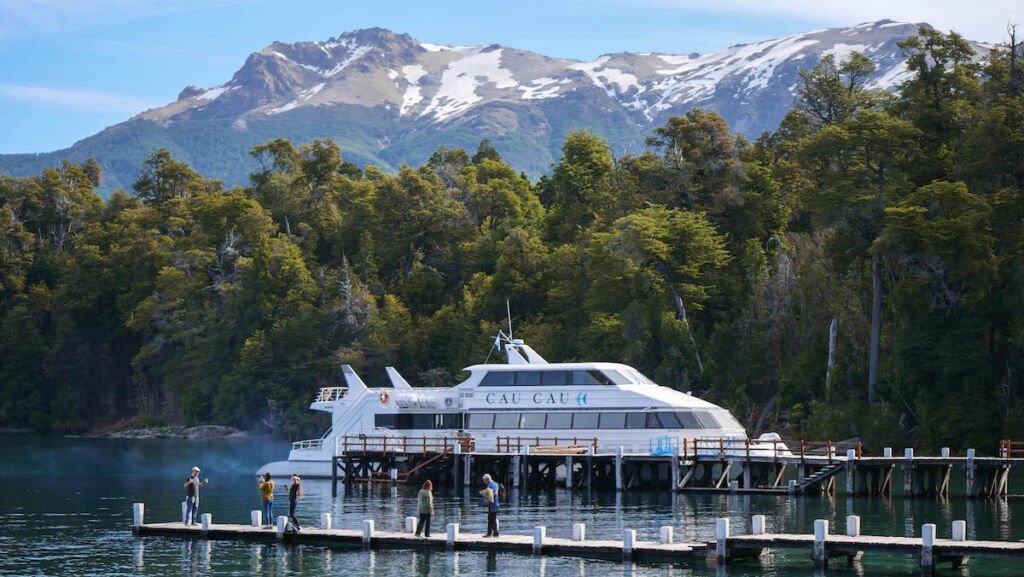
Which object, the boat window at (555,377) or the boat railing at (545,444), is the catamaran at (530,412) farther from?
the boat railing at (545,444)

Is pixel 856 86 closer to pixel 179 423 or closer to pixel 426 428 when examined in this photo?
pixel 426 428

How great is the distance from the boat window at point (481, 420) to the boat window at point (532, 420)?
135 centimetres

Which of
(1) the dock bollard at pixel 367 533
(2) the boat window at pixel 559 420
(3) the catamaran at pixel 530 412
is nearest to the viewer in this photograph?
(1) the dock bollard at pixel 367 533

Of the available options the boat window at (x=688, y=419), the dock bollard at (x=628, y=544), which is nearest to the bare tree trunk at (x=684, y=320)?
the boat window at (x=688, y=419)

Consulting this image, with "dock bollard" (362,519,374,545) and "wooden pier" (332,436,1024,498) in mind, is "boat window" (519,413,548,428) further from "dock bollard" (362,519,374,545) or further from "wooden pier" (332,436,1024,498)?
"dock bollard" (362,519,374,545)

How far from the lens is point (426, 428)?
204ft

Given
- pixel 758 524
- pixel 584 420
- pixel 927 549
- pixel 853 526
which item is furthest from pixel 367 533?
pixel 584 420

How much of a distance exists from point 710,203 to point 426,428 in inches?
1448

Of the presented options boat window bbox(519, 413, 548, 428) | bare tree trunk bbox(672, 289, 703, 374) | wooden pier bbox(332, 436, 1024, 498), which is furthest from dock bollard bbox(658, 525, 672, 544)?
bare tree trunk bbox(672, 289, 703, 374)

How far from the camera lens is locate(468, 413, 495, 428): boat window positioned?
60.9m

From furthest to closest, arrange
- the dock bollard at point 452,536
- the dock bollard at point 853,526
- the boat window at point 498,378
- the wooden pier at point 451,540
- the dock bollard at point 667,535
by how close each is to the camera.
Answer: the boat window at point 498,378 < the dock bollard at point 452,536 < the dock bollard at point 667,535 < the wooden pier at point 451,540 < the dock bollard at point 853,526

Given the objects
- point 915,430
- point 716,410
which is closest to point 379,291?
point 915,430

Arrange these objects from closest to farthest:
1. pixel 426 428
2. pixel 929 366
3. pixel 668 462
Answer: pixel 668 462, pixel 426 428, pixel 929 366

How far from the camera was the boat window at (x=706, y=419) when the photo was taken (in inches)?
2264
